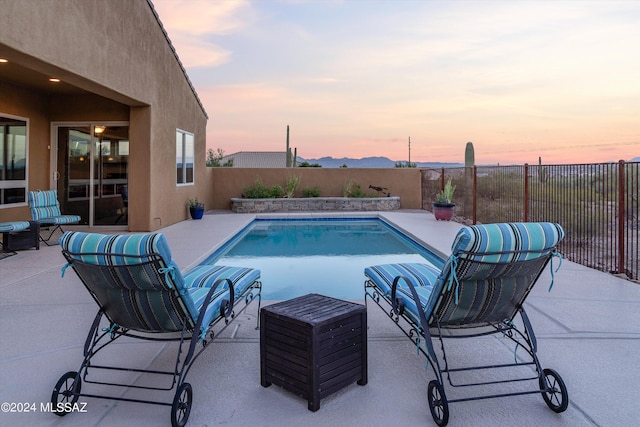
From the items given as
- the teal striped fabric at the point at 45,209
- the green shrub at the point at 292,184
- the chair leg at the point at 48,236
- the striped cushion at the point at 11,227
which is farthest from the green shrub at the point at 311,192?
the striped cushion at the point at 11,227

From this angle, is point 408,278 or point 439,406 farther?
point 408,278

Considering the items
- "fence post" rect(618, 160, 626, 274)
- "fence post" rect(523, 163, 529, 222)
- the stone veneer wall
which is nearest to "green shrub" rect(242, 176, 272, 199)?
the stone veneer wall

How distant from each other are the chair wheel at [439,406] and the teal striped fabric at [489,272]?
414 mm

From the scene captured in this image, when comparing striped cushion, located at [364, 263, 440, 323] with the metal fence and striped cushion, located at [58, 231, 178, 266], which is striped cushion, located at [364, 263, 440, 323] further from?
the metal fence

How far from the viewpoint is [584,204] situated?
20.1ft

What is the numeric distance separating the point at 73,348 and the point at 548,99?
43.5 ft

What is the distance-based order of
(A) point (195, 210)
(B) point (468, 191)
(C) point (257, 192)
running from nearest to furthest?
(B) point (468, 191) → (A) point (195, 210) → (C) point (257, 192)

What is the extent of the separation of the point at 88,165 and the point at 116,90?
348 cm

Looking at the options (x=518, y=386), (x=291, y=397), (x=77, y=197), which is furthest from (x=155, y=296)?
(x=77, y=197)

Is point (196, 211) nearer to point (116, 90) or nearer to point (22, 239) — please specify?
point (116, 90)

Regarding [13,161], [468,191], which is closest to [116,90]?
[13,161]

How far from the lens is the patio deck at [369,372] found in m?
2.17

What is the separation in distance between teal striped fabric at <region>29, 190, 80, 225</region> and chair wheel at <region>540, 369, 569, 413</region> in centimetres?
838

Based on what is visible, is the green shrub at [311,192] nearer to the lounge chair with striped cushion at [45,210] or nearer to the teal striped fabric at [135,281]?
the lounge chair with striped cushion at [45,210]
